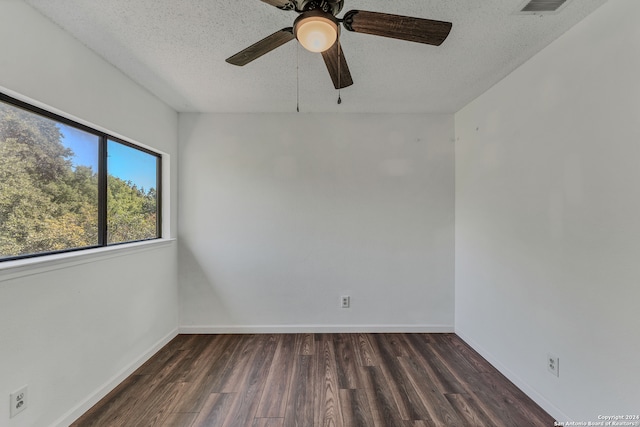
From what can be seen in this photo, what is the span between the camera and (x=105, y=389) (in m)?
1.93

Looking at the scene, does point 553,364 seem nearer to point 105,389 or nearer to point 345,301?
point 345,301

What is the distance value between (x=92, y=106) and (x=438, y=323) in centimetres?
370

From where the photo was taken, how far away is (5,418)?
1.32 metres

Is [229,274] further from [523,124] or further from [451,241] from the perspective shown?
[523,124]

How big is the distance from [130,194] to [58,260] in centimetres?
94

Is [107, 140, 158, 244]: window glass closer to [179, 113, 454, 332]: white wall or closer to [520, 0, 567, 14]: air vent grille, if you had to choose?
[179, 113, 454, 332]: white wall

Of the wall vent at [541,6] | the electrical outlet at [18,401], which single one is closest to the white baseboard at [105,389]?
the electrical outlet at [18,401]

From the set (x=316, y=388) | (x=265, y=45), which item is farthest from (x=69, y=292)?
(x=265, y=45)

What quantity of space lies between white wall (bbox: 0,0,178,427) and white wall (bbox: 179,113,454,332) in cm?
62

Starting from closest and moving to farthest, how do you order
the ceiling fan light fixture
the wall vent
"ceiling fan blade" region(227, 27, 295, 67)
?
the ceiling fan light fixture < "ceiling fan blade" region(227, 27, 295, 67) < the wall vent

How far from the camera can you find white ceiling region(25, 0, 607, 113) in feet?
4.81

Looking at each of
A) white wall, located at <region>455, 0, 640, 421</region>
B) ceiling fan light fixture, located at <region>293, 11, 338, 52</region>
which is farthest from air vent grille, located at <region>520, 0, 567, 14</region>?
ceiling fan light fixture, located at <region>293, 11, 338, 52</region>

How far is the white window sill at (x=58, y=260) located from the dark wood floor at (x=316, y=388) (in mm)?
1017

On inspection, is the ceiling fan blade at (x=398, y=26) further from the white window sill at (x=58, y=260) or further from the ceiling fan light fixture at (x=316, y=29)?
the white window sill at (x=58, y=260)
